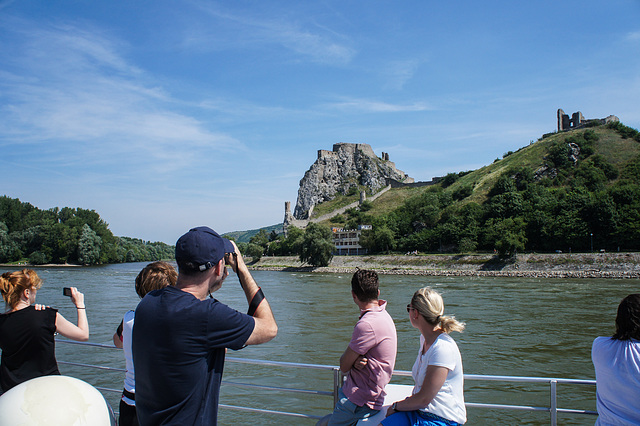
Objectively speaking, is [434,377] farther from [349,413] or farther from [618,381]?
[618,381]

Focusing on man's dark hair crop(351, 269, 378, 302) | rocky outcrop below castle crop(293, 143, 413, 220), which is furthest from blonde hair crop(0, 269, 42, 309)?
rocky outcrop below castle crop(293, 143, 413, 220)

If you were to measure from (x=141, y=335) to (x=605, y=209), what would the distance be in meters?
64.1

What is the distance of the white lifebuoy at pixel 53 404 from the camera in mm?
2121

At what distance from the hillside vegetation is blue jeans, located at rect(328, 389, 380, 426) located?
5398cm

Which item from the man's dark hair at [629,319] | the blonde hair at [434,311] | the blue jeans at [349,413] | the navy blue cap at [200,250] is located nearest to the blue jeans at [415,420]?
the blue jeans at [349,413]

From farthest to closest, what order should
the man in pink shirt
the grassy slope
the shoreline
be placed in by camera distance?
the grassy slope, the shoreline, the man in pink shirt

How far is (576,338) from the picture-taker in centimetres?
1570

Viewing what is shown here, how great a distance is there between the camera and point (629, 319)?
2.71 m

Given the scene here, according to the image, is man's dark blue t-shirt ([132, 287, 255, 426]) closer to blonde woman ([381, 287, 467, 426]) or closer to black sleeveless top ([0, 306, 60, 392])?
blonde woman ([381, 287, 467, 426])

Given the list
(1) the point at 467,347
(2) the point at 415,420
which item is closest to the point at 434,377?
(2) the point at 415,420

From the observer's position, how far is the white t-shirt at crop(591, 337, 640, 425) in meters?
2.62

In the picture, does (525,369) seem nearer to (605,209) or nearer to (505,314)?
(505,314)

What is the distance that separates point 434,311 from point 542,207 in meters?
70.7

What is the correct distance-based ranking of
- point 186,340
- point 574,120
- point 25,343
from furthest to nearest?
point 574,120 < point 25,343 < point 186,340
